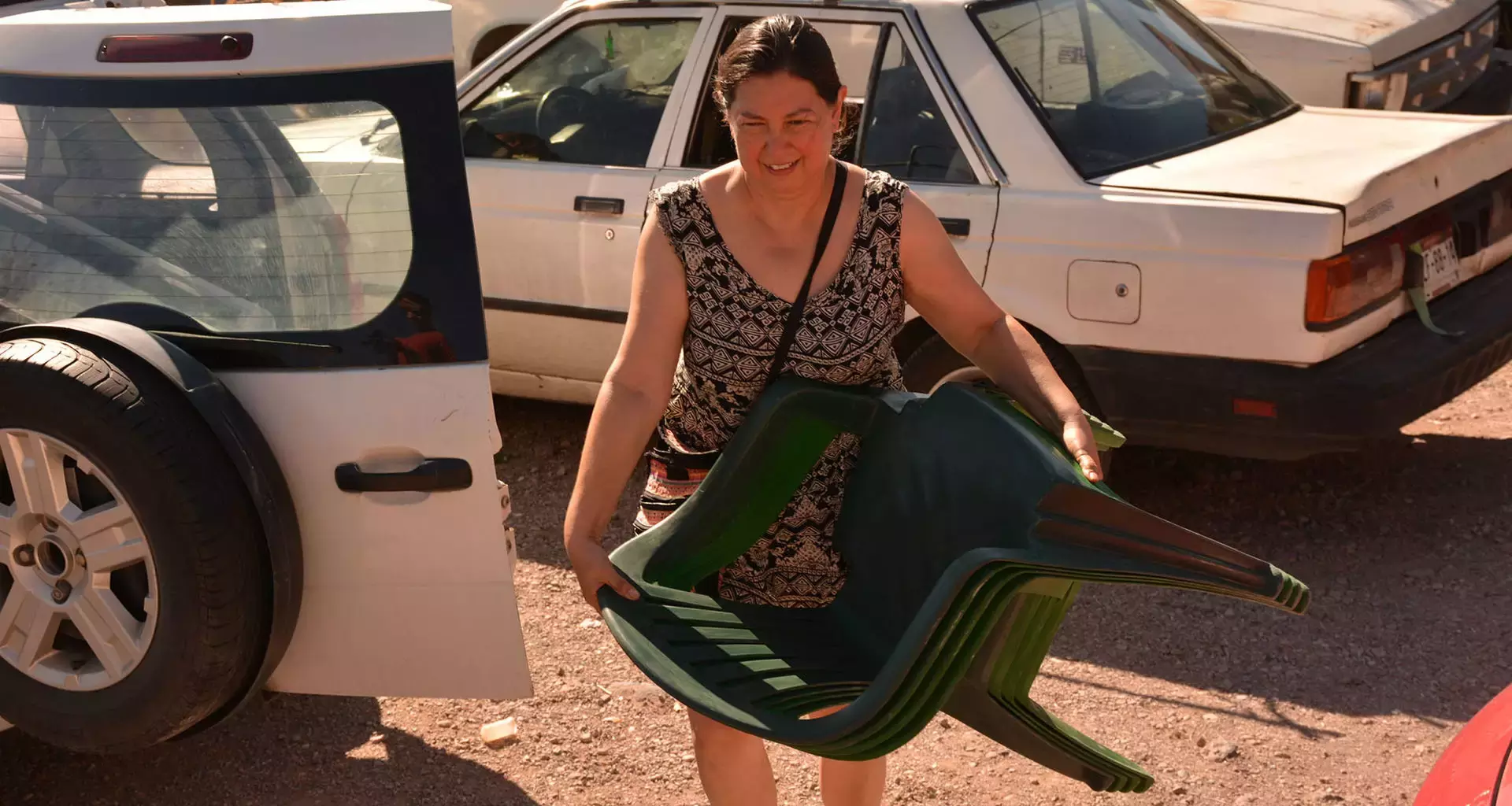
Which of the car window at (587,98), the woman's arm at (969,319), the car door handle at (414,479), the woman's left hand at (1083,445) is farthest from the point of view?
the car window at (587,98)

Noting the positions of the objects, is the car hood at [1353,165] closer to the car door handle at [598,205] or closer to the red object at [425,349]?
the car door handle at [598,205]

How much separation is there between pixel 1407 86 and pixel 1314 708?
3.92 metres

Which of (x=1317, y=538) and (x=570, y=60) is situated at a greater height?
(x=570, y=60)

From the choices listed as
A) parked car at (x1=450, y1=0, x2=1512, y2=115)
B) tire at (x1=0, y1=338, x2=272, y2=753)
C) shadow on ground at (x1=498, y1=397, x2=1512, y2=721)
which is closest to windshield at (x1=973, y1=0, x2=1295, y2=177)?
parked car at (x1=450, y1=0, x2=1512, y2=115)

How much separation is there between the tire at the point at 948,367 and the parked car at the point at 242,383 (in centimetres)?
200

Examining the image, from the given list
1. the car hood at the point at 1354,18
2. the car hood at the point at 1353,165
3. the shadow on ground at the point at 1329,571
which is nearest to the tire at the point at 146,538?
the shadow on ground at the point at 1329,571

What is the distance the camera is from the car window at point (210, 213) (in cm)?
338

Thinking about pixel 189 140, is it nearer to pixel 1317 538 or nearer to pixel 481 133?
pixel 481 133

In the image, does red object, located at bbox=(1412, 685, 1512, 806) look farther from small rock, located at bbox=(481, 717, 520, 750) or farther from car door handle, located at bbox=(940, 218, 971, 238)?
car door handle, located at bbox=(940, 218, 971, 238)

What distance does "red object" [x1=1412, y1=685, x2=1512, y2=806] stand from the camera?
92.2 inches

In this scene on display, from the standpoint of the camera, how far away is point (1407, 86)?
714 centimetres

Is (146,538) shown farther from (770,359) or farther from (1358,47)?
(1358,47)

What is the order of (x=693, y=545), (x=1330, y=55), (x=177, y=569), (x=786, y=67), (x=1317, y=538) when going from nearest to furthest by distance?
(x=786, y=67) < (x=693, y=545) < (x=177, y=569) < (x=1317, y=538) < (x=1330, y=55)

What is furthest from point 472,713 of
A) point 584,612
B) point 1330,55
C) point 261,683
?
point 1330,55
